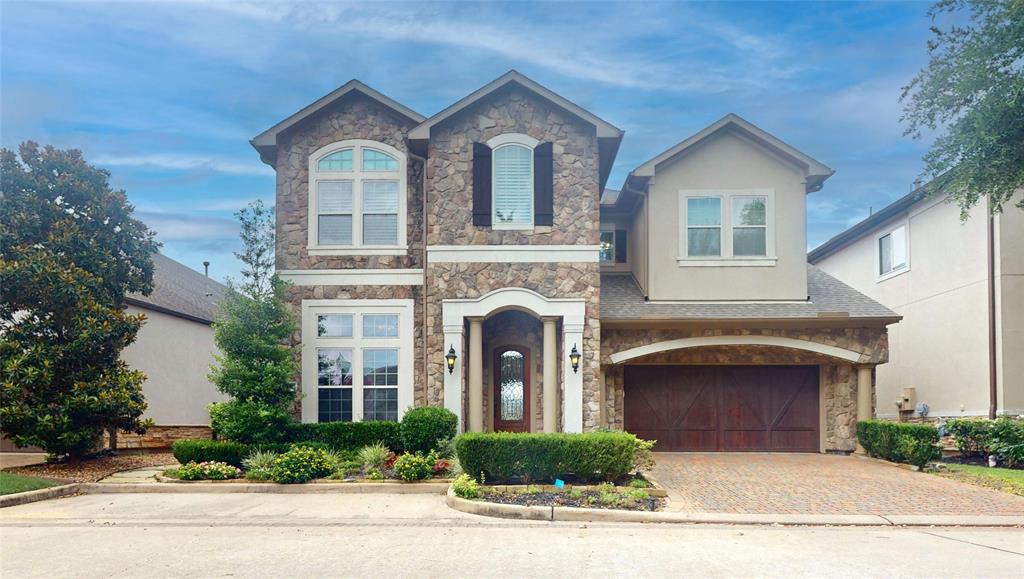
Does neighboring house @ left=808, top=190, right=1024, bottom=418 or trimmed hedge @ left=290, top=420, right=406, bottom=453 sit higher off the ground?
neighboring house @ left=808, top=190, right=1024, bottom=418

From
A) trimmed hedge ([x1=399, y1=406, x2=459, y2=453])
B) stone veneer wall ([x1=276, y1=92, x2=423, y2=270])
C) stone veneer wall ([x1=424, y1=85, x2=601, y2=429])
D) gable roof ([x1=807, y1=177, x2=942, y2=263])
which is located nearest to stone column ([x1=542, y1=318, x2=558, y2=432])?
stone veneer wall ([x1=424, y1=85, x2=601, y2=429])

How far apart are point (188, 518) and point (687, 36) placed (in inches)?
461

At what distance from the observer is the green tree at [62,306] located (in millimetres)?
15555

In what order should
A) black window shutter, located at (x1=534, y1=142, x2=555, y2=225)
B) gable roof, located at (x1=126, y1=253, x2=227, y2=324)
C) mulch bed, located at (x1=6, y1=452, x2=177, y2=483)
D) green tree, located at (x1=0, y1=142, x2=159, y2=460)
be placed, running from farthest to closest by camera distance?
gable roof, located at (x1=126, y1=253, x2=227, y2=324) < black window shutter, located at (x1=534, y1=142, x2=555, y2=225) < green tree, located at (x1=0, y1=142, x2=159, y2=460) < mulch bed, located at (x1=6, y1=452, x2=177, y2=483)

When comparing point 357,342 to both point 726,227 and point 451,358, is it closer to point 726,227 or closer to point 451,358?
point 451,358

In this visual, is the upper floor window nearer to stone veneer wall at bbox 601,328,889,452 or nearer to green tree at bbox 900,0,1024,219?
stone veneer wall at bbox 601,328,889,452

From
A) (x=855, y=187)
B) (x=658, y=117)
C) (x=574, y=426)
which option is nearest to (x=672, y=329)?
(x=574, y=426)

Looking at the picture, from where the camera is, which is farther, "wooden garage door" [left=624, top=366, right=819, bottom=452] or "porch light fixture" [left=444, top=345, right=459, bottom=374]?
"wooden garage door" [left=624, top=366, right=819, bottom=452]

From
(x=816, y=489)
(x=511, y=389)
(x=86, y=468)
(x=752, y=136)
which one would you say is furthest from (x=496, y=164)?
(x=86, y=468)

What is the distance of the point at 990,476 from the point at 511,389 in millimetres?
9743

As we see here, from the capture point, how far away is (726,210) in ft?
61.6

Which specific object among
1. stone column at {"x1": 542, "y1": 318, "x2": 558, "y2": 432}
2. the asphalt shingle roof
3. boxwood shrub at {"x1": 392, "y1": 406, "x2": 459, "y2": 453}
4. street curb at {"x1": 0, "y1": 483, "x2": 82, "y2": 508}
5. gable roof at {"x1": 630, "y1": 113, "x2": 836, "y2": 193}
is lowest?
street curb at {"x1": 0, "y1": 483, "x2": 82, "y2": 508}

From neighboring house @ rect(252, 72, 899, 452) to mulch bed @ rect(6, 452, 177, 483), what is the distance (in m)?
3.77

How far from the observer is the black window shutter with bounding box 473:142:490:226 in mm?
16844
